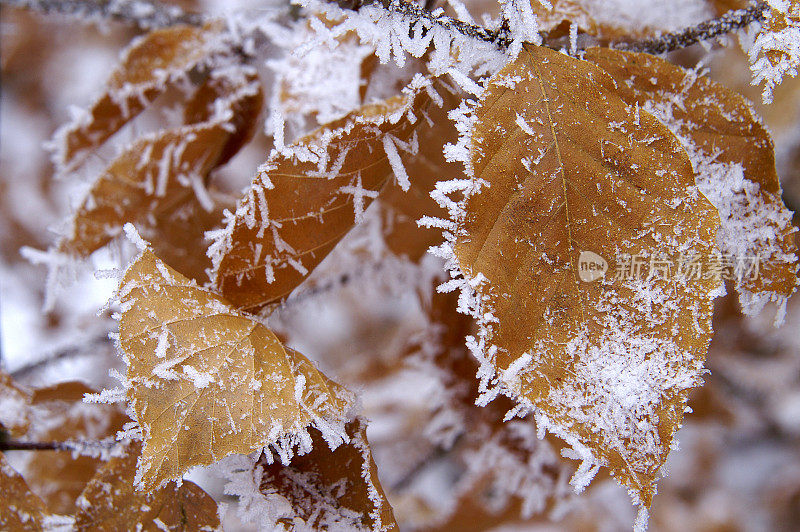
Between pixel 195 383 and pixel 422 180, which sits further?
pixel 422 180

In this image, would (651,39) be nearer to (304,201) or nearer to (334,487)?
(304,201)

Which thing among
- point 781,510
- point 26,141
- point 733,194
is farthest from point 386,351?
point 781,510

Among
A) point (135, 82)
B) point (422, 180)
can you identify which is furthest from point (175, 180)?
point (422, 180)

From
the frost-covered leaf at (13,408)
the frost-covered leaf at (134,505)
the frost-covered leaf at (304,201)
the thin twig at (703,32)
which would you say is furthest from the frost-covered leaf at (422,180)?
the frost-covered leaf at (13,408)

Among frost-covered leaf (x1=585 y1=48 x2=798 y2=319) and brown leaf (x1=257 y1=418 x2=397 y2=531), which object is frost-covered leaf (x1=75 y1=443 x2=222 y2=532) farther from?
frost-covered leaf (x1=585 y1=48 x2=798 y2=319)

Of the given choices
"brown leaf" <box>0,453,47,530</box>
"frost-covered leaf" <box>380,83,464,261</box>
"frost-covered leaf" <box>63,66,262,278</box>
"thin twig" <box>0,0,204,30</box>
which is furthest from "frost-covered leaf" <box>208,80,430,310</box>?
"thin twig" <box>0,0,204,30</box>

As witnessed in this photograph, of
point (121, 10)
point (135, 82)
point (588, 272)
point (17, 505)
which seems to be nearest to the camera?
point (588, 272)
